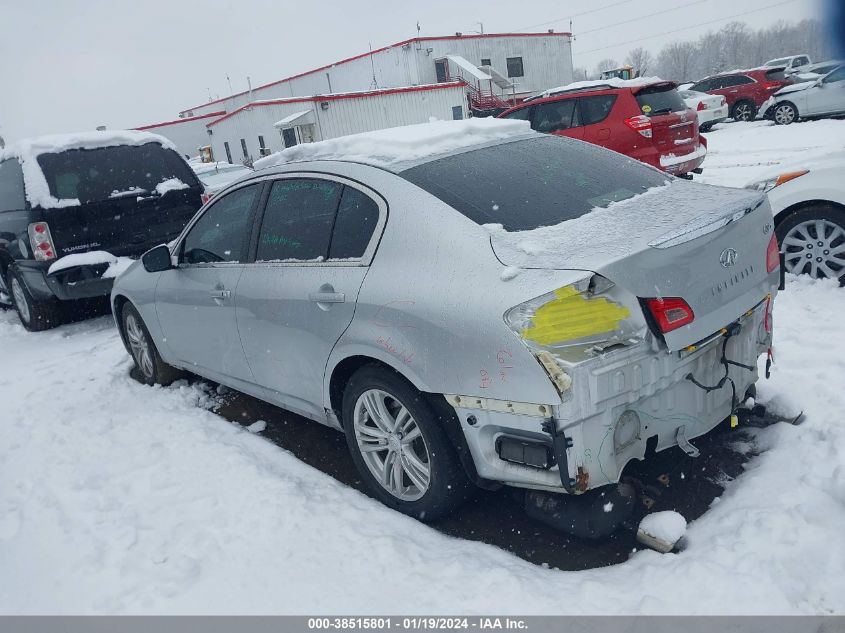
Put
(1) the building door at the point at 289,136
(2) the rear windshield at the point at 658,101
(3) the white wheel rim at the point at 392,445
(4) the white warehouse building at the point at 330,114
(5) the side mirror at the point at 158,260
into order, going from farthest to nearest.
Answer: (1) the building door at the point at 289,136
(4) the white warehouse building at the point at 330,114
(2) the rear windshield at the point at 658,101
(5) the side mirror at the point at 158,260
(3) the white wheel rim at the point at 392,445

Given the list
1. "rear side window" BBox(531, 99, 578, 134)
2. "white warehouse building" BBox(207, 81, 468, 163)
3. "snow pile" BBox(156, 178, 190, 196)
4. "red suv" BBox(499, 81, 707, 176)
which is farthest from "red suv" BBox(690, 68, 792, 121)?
"snow pile" BBox(156, 178, 190, 196)

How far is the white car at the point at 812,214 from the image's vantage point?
15.3 ft

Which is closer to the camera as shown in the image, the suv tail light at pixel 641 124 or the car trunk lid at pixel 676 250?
the car trunk lid at pixel 676 250

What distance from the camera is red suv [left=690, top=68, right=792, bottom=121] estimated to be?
65.5ft

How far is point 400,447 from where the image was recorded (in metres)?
2.94

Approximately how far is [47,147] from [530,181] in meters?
6.06

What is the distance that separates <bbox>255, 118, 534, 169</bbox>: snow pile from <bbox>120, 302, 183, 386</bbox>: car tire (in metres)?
2.08

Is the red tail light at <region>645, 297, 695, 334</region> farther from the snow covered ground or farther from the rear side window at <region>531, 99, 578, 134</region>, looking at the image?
the rear side window at <region>531, 99, 578, 134</region>

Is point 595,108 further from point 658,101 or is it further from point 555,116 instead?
point 658,101

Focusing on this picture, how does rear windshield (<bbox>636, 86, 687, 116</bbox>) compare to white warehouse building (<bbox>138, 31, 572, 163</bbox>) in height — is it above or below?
below

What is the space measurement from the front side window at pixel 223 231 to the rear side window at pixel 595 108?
721cm

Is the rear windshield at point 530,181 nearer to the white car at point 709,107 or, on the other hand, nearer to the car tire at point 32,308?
the car tire at point 32,308

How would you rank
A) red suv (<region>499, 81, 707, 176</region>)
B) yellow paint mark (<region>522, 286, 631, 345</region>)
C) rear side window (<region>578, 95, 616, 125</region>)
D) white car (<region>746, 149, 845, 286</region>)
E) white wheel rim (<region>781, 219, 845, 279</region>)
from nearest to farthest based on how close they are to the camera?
yellow paint mark (<region>522, 286, 631, 345</region>)
white car (<region>746, 149, 845, 286</region>)
white wheel rim (<region>781, 219, 845, 279</region>)
red suv (<region>499, 81, 707, 176</region>)
rear side window (<region>578, 95, 616, 125</region>)
